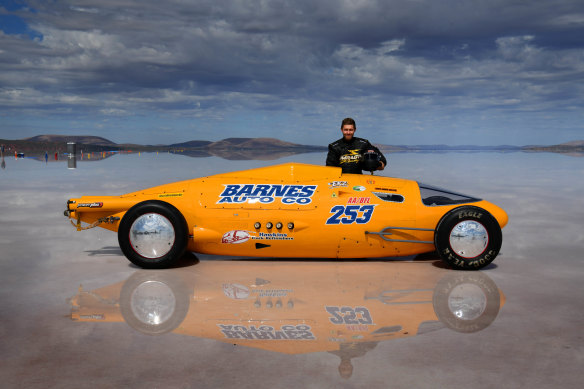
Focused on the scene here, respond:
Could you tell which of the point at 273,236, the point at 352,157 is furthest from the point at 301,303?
the point at 352,157

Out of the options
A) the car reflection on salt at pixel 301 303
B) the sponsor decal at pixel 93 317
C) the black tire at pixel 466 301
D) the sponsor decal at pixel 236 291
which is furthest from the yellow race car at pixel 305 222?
the sponsor decal at pixel 93 317

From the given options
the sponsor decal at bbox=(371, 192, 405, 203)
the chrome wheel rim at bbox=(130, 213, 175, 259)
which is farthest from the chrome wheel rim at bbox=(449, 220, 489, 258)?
the chrome wheel rim at bbox=(130, 213, 175, 259)

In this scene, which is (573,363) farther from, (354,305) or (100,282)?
(100,282)

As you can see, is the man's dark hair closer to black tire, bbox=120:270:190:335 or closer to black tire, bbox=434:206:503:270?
black tire, bbox=434:206:503:270

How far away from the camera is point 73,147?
29844mm

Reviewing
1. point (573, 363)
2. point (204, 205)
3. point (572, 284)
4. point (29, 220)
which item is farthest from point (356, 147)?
point (29, 220)

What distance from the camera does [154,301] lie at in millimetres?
5836

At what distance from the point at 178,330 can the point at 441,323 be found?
2440 millimetres

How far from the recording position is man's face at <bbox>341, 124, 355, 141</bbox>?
8.95m

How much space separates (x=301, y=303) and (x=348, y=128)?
4.02 meters

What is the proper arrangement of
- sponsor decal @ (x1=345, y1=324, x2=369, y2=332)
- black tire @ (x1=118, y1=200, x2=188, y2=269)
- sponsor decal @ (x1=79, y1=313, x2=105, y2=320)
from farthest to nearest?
1. black tire @ (x1=118, y1=200, x2=188, y2=269)
2. sponsor decal @ (x1=79, y1=313, x2=105, y2=320)
3. sponsor decal @ (x1=345, y1=324, x2=369, y2=332)

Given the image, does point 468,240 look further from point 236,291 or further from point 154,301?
point 154,301

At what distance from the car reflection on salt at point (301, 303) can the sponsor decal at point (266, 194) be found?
905 mm

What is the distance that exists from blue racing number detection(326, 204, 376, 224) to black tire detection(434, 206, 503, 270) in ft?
3.39
